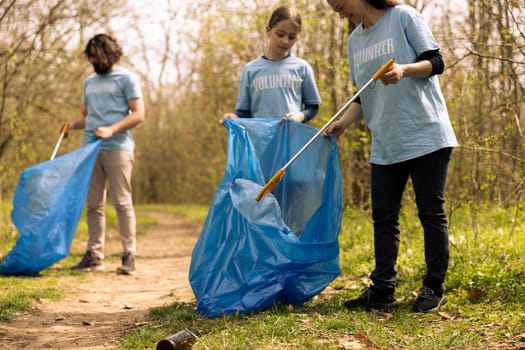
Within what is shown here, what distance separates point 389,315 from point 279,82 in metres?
1.45

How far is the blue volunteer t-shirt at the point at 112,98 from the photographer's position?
477cm

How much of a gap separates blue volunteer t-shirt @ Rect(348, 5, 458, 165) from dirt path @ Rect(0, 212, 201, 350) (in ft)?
4.97

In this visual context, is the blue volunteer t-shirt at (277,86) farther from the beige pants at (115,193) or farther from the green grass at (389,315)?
the beige pants at (115,193)

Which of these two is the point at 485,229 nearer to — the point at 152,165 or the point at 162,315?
the point at 162,315

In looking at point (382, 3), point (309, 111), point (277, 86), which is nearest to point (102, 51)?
point (277, 86)

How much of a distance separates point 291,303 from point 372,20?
1479 millimetres

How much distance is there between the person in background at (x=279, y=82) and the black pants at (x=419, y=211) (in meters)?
0.68

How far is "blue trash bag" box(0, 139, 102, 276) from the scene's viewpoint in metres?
4.36

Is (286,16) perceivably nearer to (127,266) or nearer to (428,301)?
(428,301)

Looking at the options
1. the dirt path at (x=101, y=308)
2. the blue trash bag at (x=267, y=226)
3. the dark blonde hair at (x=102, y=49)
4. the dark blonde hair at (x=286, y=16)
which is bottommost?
the dirt path at (x=101, y=308)

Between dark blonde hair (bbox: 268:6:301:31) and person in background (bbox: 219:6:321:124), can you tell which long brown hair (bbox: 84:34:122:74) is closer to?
person in background (bbox: 219:6:321:124)

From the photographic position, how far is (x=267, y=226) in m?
2.81

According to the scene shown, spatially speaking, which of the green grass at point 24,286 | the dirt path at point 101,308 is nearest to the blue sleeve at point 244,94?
the dirt path at point 101,308

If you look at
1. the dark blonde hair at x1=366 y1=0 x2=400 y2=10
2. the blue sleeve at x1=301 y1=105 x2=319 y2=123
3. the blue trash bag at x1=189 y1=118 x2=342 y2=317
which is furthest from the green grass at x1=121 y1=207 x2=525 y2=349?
the dark blonde hair at x1=366 y1=0 x2=400 y2=10
